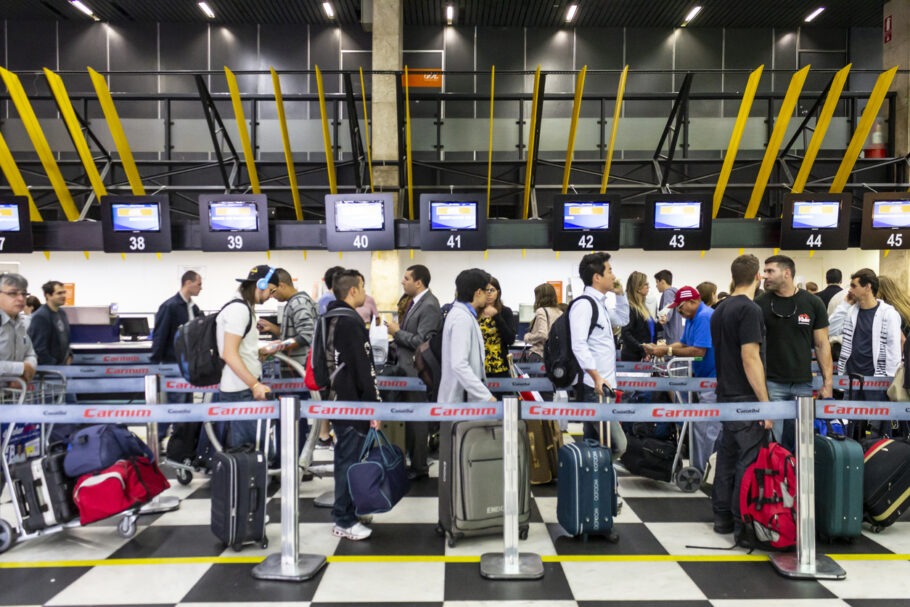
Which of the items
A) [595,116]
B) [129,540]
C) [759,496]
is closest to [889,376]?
[759,496]

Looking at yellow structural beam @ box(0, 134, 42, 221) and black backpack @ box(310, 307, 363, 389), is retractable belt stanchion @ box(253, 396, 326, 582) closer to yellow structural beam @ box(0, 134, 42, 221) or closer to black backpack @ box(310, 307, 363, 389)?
black backpack @ box(310, 307, 363, 389)

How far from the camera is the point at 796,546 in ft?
11.1

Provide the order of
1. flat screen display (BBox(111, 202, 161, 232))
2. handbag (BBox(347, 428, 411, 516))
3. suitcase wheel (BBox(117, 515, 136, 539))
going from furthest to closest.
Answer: flat screen display (BBox(111, 202, 161, 232)), suitcase wheel (BBox(117, 515, 136, 539)), handbag (BBox(347, 428, 411, 516))

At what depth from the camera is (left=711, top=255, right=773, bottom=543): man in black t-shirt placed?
3.64 meters

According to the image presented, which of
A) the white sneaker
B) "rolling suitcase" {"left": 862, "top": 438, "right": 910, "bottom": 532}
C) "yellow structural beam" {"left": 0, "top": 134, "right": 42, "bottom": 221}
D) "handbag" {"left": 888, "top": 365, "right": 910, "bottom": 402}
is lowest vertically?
the white sneaker

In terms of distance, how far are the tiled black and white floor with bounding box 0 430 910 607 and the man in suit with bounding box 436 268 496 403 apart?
0.89 meters

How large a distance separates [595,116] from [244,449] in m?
12.8

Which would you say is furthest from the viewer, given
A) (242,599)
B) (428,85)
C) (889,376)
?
(428,85)

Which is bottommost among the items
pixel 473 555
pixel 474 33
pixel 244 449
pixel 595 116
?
pixel 473 555

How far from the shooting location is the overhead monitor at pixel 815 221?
8391 millimetres

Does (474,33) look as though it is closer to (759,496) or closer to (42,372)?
(42,372)

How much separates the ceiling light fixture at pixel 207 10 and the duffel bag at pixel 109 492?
42.0ft

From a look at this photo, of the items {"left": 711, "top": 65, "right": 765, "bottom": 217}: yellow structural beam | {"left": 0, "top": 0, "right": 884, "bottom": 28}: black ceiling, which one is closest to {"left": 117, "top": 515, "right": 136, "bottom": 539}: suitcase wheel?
{"left": 711, "top": 65, "right": 765, "bottom": 217}: yellow structural beam

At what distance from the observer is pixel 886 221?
8477mm
